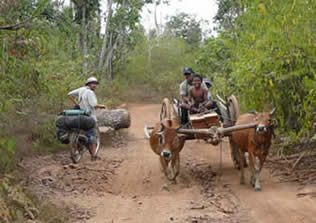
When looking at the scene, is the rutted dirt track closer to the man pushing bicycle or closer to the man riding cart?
the man pushing bicycle

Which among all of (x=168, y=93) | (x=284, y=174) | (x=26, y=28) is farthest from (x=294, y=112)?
(x=168, y=93)

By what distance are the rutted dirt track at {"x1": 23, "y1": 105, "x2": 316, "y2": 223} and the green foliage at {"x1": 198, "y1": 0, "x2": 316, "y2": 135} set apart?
4.47ft

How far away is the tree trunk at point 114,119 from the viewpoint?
1340 centimetres

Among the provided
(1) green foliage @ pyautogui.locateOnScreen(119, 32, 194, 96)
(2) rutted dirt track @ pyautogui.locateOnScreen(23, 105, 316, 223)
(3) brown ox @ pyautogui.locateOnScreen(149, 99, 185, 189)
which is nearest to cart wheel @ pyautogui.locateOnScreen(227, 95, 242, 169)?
(2) rutted dirt track @ pyautogui.locateOnScreen(23, 105, 316, 223)

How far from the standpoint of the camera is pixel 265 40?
24.6 ft

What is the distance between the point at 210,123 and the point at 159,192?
149 cm

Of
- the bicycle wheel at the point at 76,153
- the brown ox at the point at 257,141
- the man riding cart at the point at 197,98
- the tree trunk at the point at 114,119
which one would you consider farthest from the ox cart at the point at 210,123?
the tree trunk at the point at 114,119

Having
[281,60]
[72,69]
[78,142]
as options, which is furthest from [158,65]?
[281,60]

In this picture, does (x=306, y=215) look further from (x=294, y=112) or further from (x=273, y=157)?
(x=273, y=157)

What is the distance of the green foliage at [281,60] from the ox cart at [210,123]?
1.38 ft

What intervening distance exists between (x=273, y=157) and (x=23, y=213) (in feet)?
19.8

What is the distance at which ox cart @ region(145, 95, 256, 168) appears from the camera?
7.33 m

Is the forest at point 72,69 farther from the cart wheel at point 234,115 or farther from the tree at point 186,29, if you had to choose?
the tree at point 186,29

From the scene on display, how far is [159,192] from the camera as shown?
24.7 ft
